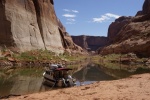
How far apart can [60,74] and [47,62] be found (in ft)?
82.4

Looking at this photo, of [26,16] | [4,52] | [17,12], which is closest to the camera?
[4,52]

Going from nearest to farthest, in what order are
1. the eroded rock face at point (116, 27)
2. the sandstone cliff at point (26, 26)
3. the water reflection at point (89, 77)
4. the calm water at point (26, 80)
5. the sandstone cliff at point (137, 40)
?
the calm water at point (26, 80)
the water reflection at point (89, 77)
the sandstone cliff at point (26, 26)
the sandstone cliff at point (137, 40)
the eroded rock face at point (116, 27)

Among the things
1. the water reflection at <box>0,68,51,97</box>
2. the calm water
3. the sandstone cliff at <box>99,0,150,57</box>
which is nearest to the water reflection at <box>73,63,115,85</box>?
the calm water

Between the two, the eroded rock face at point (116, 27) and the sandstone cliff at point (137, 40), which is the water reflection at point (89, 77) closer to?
the sandstone cliff at point (137, 40)

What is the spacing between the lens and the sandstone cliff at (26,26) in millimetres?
48531

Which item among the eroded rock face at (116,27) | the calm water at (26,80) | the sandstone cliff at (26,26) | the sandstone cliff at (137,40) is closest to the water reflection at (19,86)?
the calm water at (26,80)

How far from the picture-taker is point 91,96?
15.9 metres

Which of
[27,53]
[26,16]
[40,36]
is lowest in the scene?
[27,53]

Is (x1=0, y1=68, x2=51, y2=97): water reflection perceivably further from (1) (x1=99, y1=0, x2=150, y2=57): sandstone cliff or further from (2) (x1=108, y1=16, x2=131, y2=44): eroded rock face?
(2) (x1=108, y1=16, x2=131, y2=44): eroded rock face

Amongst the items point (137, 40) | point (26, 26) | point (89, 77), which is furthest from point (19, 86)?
point (137, 40)

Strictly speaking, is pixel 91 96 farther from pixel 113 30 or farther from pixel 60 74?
pixel 113 30

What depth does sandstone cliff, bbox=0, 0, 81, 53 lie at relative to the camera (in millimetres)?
48531

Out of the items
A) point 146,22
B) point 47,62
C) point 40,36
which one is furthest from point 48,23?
point 146,22

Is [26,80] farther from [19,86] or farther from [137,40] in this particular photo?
[137,40]
